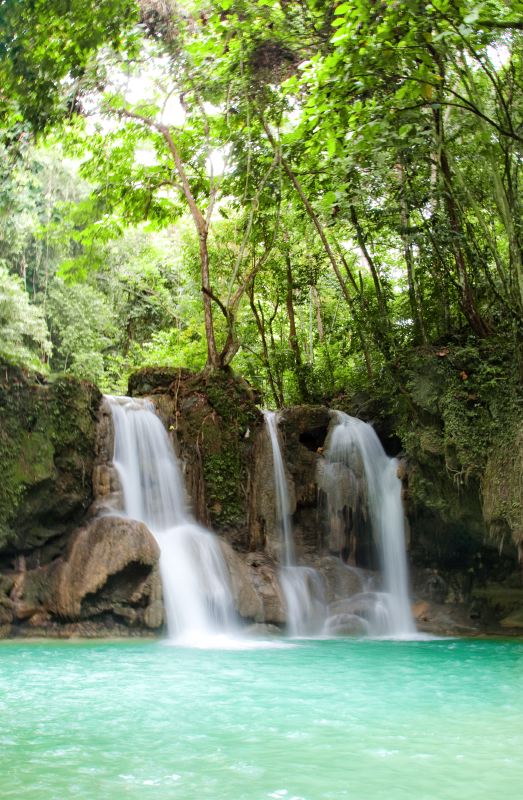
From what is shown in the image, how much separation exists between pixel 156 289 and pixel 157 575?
17.9 m

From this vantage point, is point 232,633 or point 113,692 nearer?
point 113,692

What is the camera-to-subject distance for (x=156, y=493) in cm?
1137

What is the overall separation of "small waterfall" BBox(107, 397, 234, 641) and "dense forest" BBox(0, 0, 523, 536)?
2.07 m

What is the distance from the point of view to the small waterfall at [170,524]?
9789mm

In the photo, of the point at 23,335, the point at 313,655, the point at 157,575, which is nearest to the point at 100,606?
the point at 157,575

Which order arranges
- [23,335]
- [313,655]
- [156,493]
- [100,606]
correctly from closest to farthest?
[313,655] < [100,606] < [156,493] < [23,335]

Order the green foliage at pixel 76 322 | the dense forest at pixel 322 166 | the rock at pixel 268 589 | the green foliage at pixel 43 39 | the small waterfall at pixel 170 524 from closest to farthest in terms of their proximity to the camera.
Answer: the green foliage at pixel 43 39
the dense forest at pixel 322 166
the small waterfall at pixel 170 524
the rock at pixel 268 589
the green foliage at pixel 76 322

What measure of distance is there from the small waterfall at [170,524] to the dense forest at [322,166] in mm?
2068

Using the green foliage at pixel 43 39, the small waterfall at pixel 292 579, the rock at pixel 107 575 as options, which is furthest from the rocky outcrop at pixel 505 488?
the green foliage at pixel 43 39

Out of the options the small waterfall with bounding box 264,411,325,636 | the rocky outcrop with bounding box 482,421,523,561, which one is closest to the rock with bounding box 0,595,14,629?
the small waterfall with bounding box 264,411,325,636

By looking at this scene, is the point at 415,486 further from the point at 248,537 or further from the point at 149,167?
the point at 149,167

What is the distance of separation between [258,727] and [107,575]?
17.3 ft

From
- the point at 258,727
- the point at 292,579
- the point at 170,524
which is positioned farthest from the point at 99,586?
the point at 258,727

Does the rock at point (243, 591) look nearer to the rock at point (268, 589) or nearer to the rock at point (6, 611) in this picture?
the rock at point (268, 589)
